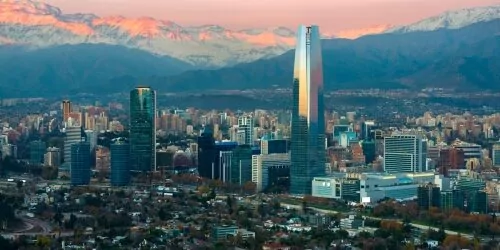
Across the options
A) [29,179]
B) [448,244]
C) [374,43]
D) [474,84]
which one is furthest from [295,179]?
[374,43]

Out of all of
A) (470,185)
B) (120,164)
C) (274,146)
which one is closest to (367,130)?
(274,146)

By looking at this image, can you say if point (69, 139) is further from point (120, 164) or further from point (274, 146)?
point (274, 146)

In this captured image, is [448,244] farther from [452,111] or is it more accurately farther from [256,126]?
[452,111]

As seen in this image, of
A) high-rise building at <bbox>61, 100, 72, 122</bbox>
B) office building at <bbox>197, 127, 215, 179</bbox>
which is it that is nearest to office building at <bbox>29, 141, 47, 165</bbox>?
office building at <bbox>197, 127, 215, 179</bbox>

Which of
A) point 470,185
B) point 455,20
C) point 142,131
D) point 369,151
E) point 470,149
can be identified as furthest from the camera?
point 455,20

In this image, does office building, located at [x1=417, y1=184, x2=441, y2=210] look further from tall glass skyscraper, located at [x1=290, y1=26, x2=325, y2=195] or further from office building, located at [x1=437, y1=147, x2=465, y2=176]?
office building, located at [x1=437, y1=147, x2=465, y2=176]

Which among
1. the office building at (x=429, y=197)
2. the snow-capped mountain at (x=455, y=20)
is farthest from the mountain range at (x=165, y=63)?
the office building at (x=429, y=197)

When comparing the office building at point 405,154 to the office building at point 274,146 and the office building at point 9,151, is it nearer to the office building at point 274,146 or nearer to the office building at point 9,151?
the office building at point 274,146
